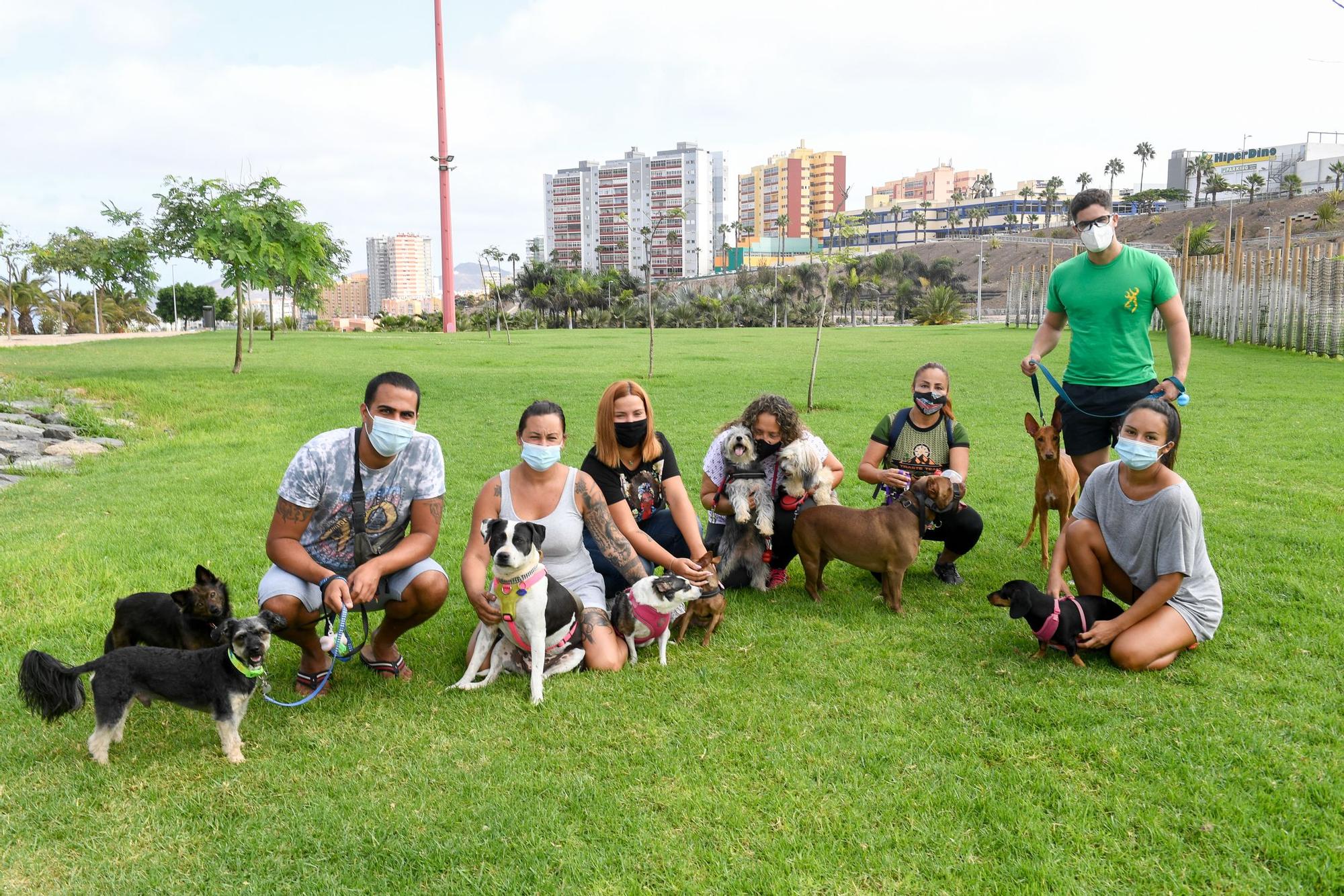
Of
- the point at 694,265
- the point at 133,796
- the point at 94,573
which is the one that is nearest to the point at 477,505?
the point at 133,796

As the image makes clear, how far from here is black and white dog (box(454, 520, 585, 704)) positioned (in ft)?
14.0

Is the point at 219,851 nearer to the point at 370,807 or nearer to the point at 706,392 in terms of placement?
the point at 370,807

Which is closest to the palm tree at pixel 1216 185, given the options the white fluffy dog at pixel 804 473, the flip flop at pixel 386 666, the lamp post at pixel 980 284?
the lamp post at pixel 980 284

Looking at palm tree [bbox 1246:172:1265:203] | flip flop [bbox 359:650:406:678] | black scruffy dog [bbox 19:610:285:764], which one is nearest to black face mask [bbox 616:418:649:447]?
flip flop [bbox 359:650:406:678]

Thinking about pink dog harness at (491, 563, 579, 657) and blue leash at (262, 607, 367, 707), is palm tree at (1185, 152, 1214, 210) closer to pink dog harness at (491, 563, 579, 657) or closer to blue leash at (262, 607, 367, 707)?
pink dog harness at (491, 563, 579, 657)

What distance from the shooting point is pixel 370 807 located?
3.47 m

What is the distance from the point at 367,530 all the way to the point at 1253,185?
438 feet

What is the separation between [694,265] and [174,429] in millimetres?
156676

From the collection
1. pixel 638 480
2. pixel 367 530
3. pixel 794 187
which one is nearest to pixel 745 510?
pixel 638 480

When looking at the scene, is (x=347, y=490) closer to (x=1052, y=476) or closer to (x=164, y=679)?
(x=164, y=679)

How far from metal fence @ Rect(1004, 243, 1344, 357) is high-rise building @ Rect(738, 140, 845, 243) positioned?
136382 mm

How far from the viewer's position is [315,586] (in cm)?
452

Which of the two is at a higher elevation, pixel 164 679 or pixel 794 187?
pixel 794 187

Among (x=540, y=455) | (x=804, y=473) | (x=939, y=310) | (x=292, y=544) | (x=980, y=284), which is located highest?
(x=980, y=284)
